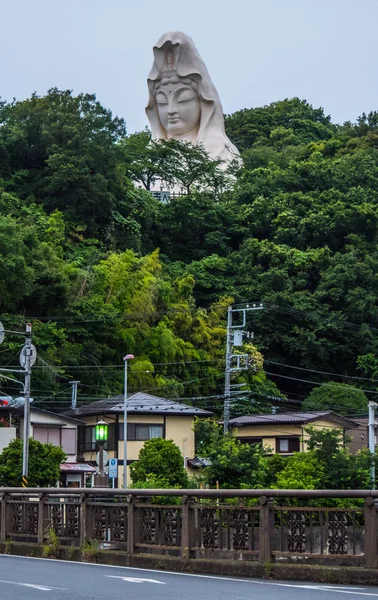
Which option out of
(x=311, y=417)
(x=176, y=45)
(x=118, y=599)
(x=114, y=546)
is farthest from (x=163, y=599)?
(x=176, y=45)

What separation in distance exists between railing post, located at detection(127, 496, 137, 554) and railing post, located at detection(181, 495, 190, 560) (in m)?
1.18

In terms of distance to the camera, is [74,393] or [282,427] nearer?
[74,393]

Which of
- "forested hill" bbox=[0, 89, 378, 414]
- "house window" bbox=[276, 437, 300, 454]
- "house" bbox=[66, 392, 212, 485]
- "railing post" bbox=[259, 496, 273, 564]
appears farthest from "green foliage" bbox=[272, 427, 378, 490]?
"forested hill" bbox=[0, 89, 378, 414]

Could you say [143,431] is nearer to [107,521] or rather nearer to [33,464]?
[33,464]

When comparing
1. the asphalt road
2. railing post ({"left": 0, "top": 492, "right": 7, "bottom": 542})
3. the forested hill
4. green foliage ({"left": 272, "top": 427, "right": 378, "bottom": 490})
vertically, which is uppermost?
the forested hill

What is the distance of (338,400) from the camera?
2235 inches

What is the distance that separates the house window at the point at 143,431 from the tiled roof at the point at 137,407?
1.03 meters

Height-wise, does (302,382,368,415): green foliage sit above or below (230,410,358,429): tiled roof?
above

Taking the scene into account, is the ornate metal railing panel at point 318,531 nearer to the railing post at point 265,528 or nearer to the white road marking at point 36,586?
the railing post at point 265,528

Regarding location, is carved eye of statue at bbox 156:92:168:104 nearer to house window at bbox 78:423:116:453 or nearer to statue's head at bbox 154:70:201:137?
statue's head at bbox 154:70:201:137

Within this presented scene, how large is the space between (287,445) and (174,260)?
21.6m

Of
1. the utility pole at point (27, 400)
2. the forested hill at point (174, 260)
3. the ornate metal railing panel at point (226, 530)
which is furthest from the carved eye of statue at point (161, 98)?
the ornate metal railing panel at point (226, 530)

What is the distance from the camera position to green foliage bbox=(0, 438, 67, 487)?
31.5m

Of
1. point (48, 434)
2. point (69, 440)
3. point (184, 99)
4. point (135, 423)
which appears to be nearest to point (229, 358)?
point (135, 423)
